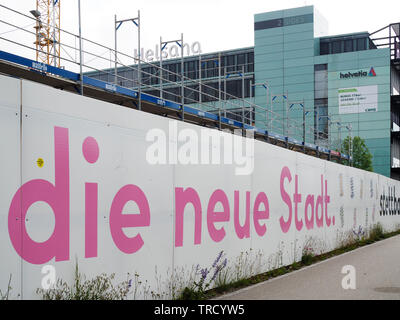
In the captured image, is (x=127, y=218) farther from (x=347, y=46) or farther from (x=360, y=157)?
(x=347, y=46)

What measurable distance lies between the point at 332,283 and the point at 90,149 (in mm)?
5536

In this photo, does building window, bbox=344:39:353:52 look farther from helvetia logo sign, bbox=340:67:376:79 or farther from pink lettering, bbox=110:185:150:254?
pink lettering, bbox=110:185:150:254

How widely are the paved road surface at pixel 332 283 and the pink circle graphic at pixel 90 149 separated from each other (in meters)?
3.39

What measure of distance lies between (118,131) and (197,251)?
273cm

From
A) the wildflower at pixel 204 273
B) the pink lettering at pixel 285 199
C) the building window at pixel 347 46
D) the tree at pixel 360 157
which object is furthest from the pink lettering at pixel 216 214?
the building window at pixel 347 46

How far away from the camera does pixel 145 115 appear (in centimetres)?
766

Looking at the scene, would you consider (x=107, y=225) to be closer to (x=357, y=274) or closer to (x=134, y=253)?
(x=134, y=253)

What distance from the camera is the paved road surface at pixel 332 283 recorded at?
8.46 m

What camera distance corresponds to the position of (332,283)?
9750mm

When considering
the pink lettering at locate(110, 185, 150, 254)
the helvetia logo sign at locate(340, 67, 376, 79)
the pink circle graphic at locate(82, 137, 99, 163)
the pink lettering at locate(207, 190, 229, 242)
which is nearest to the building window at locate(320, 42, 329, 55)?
the helvetia logo sign at locate(340, 67, 376, 79)

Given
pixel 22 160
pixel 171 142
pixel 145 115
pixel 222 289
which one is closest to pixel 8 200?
pixel 22 160

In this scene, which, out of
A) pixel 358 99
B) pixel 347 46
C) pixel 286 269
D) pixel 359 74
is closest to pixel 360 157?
pixel 358 99

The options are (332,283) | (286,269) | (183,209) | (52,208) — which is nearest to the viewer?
(52,208)

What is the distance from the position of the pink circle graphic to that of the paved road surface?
3388mm
